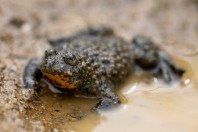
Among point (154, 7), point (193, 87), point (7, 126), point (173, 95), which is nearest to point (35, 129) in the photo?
point (7, 126)

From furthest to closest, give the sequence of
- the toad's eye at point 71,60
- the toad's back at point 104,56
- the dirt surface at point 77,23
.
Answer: the dirt surface at point 77,23, the toad's back at point 104,56, the toad's eye at point 71,60

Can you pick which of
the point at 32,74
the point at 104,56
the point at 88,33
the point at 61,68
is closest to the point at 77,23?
the point at 88,33

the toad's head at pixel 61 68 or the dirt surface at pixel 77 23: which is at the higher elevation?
the dirt surface at pixel 77 23

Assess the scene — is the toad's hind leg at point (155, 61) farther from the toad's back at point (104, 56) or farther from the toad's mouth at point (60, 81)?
the toad's mouth at point (60, 81)

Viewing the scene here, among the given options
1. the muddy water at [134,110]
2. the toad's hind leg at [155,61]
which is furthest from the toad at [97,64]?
the muddy water at [134,110]

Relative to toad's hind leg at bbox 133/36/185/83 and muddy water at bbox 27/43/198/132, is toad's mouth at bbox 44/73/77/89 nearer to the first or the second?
muddy water at bbox 27/43/198/132

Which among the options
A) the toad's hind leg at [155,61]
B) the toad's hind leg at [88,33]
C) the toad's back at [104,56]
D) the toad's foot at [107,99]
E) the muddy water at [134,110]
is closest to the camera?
the muddy water at [134,110]

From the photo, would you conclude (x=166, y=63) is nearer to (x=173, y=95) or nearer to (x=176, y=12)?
(x=173, y=95)
